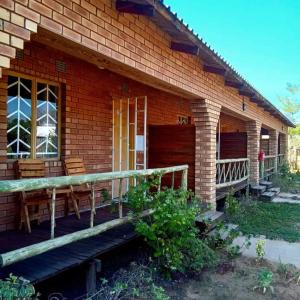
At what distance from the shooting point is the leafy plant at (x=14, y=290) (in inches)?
99.5

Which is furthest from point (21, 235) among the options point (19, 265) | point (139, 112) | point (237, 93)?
point (237, 93)

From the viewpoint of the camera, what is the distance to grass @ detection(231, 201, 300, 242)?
6923mm

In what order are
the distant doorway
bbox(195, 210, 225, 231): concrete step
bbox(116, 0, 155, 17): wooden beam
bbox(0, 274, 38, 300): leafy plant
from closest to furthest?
1. bbox(0, 274, 38, 300): leafy plant
2. bbox(116, 0, 155, 17): wooden beam
3. bbox(195, 210, 225, 231): concrete step
4. the distant doorway

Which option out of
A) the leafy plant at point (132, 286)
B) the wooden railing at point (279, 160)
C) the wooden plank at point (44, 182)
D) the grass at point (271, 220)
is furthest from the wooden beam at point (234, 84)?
the wooden railing at point (279, 160)

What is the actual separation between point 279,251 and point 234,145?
6.16m

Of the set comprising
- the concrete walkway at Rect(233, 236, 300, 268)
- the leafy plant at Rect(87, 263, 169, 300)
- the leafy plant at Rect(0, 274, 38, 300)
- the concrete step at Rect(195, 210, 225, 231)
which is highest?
the leafy plant at Rect(0, 274, 38, 300)

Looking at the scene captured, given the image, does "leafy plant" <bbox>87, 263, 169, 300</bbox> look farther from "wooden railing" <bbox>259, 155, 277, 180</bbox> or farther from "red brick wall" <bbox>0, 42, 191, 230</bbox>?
"wooden railing" <bbox>259, 155, 277, 180</bbox>

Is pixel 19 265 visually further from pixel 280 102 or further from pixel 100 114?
pixel 280 102

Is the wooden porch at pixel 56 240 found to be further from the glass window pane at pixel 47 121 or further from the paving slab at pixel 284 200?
the paving slab at pixel 284 200

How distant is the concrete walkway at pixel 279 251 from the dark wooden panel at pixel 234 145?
17.5 ft

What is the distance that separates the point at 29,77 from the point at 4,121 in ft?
2.71

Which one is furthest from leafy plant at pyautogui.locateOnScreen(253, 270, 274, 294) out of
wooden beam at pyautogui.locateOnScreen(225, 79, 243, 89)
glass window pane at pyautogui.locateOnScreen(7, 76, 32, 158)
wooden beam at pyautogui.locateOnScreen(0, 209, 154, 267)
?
wooden beam at pyautogui.locateOnScreen(225, 79, 243, 89)

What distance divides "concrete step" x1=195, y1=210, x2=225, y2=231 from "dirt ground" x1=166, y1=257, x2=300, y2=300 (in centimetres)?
84

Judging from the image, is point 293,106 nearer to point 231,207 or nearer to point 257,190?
point 257,190
